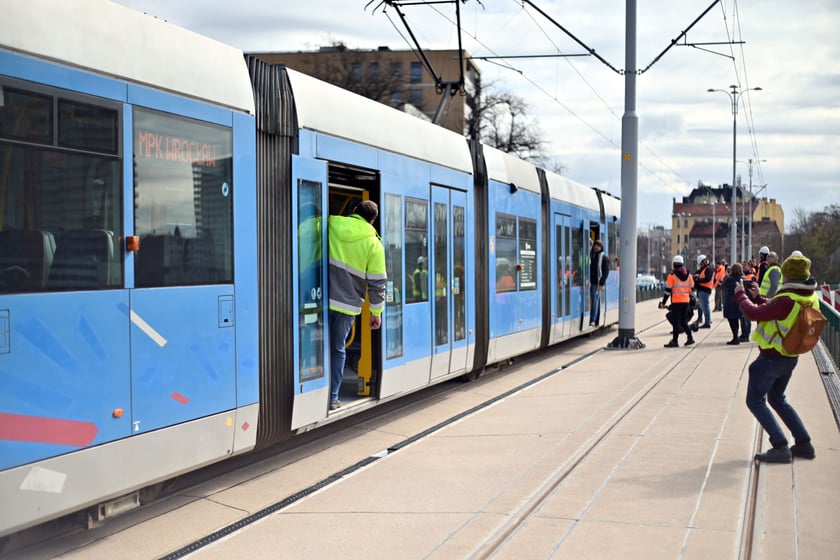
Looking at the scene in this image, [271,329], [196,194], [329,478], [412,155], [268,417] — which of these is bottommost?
[329,478]

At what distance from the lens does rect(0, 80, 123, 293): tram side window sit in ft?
15.9

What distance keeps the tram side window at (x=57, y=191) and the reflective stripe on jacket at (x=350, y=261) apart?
2.92 meters

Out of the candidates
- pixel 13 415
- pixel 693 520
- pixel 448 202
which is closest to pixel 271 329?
pixel 13 415

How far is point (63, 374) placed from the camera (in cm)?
509

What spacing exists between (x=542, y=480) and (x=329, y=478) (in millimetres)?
1648

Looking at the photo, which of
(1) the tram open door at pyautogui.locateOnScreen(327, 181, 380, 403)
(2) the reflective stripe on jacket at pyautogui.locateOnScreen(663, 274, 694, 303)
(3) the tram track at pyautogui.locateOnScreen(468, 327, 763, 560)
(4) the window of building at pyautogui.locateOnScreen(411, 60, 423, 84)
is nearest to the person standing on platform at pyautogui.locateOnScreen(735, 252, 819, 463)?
(3) the tram track at pyautogui.locateOnScreen(468, 327, 763, 560)

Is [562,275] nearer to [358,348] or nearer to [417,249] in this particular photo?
[417,249]

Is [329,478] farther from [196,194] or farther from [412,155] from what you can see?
[412,155]

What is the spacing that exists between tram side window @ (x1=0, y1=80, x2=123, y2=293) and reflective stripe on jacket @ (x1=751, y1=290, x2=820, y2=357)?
4964mm

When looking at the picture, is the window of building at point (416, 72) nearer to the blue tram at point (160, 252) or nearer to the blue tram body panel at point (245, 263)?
the blue tram at point (160, 252)

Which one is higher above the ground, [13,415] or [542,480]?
[13,415]

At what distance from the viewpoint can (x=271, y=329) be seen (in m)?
7.29

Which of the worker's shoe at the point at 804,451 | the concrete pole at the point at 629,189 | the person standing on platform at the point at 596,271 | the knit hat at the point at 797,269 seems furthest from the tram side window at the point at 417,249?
the person standing on platform at the point at 596,271

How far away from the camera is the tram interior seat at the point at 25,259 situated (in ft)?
15.6
